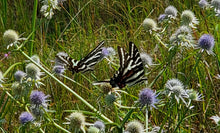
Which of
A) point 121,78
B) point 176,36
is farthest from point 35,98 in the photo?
point 176,36

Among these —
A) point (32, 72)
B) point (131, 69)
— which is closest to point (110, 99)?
point (131, 69)

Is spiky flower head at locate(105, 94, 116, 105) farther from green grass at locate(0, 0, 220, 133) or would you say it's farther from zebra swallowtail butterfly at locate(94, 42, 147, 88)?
zebra swallowtail butterfly at locate(94, 42, 147, 88)

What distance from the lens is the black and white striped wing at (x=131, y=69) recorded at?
1.58m

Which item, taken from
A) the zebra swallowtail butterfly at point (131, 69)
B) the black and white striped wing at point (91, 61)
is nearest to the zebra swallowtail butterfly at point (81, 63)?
the black and white striped wing at point (91, 61)

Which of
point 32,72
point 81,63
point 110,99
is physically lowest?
point 110,99

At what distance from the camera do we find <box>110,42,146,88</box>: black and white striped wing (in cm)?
158

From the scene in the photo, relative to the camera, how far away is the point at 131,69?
161cm

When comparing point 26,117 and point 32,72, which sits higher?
point 32,72

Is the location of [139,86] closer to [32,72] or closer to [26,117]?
[32,72]

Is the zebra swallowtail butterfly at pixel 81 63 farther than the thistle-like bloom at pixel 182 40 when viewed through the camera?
Yes

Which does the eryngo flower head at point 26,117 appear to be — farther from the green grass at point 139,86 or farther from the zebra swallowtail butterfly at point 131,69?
the zebra swallowtail butterfly at point 131,69

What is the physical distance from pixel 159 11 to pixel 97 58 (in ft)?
7.14

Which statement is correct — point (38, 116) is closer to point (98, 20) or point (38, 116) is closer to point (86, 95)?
point (86, 95)

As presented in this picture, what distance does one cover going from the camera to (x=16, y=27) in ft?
13.6
